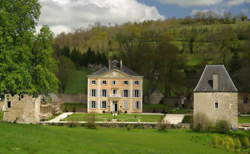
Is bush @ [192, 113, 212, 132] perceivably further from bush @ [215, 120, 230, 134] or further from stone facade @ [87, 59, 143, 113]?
stone facade @ [87, 59, 143, 113]

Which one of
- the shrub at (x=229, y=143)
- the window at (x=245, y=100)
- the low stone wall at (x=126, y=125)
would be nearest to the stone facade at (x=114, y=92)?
the window at (x=245, y=100)

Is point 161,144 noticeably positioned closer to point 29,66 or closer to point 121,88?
point 29,66

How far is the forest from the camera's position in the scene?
179 feet

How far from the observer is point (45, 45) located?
2092 centimetres

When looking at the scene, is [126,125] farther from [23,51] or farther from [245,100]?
[245,100]

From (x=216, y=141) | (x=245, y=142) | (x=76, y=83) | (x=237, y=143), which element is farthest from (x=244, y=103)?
(x=76, y=83)

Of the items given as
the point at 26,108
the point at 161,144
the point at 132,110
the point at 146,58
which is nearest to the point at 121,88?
the point at 132,110

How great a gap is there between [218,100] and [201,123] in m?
2.37

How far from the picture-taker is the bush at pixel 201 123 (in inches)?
1131

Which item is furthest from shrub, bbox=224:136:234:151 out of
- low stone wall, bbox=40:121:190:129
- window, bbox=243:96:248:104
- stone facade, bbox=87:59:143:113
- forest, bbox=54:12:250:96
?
forest, bbox=54:12:250:96

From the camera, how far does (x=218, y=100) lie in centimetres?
3072

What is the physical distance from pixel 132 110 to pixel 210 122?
19704 mm

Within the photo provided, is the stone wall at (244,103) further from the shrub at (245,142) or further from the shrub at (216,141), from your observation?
the shrub at (216,141)

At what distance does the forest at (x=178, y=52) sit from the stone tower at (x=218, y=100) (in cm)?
1952
